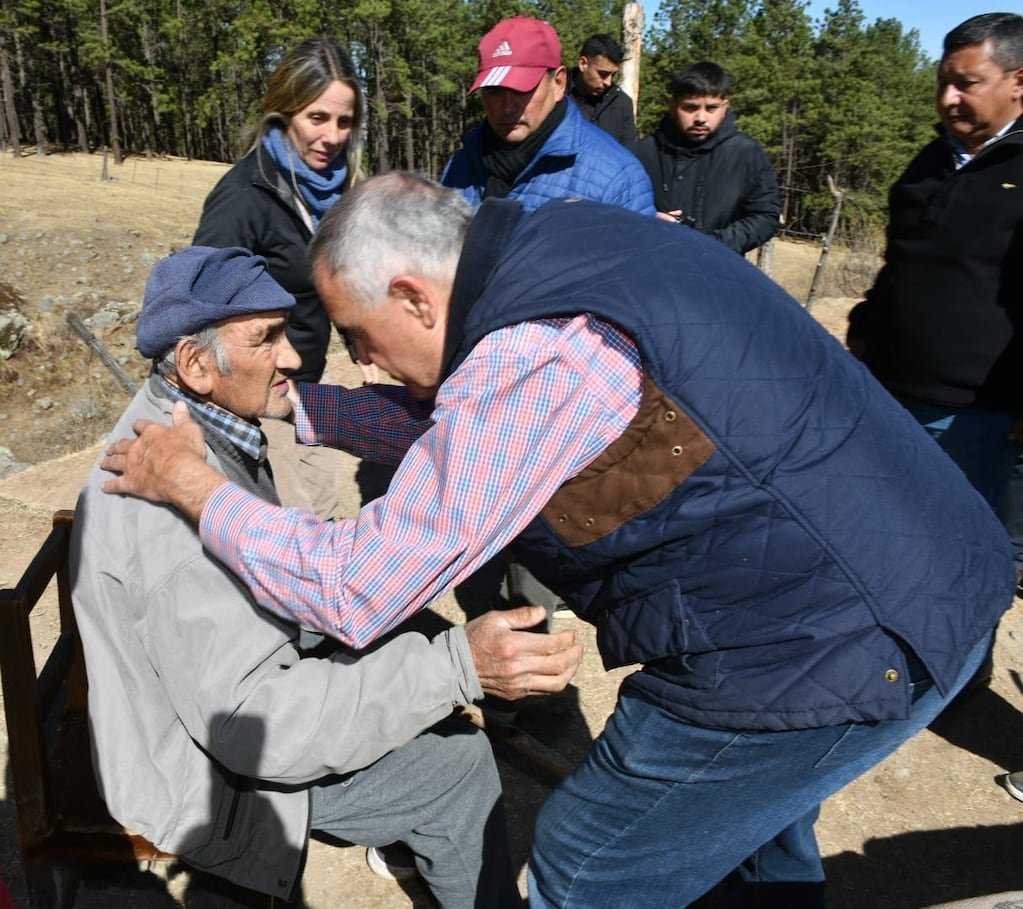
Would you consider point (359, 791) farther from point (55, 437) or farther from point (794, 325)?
point (55, 437)

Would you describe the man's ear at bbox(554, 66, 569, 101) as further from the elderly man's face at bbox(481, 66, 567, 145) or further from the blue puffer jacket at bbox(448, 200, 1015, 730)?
the blue puffer jacket at bbox(448, 200, 1015, 730)

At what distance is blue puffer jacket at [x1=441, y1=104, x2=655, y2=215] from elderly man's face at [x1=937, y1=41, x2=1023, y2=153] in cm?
110

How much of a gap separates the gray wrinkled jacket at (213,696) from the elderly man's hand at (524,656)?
0.07 metres

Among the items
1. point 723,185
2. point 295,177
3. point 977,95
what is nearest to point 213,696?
point 295,177

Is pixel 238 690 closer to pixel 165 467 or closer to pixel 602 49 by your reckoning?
pixel 165 467

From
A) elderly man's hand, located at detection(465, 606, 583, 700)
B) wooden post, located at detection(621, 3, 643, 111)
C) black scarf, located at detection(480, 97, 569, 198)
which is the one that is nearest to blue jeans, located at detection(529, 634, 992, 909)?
elderly man's hand, located at detection(465, 606, 583, 700)

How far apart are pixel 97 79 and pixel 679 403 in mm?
53148

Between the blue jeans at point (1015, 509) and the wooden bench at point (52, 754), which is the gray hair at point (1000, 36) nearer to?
the blue jeans at point (1015, 509)

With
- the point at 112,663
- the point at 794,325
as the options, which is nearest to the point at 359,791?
the point at 112,663

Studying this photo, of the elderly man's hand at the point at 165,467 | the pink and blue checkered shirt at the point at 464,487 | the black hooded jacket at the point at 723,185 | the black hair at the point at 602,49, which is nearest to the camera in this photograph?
the pink and blue checkered shirt at the point at 464,487

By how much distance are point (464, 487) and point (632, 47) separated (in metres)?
9.35

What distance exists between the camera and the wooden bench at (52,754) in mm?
1899

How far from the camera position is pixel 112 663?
1912 mm

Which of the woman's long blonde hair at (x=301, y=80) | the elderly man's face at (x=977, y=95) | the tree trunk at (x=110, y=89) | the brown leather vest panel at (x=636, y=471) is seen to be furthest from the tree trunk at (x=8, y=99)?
the brown leather vest panel at (x=636, y=471)
